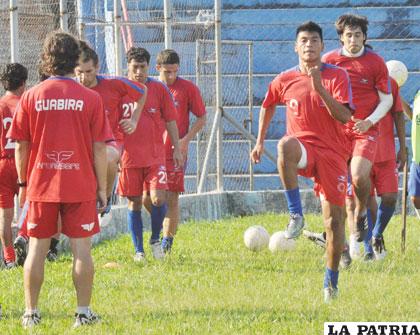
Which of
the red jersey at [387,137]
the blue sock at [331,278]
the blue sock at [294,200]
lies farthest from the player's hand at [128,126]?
the red jersey at [387,137]

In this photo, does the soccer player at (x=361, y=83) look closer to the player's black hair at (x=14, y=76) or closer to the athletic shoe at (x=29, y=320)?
Result: the player's black hair at (x=14, y=76)

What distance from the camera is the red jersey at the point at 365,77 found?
10570 mm

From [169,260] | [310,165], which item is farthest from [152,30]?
[310,165]

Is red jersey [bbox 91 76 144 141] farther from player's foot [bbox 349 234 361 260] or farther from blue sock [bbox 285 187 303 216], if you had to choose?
player's foot [bbox 349 234 361 260]

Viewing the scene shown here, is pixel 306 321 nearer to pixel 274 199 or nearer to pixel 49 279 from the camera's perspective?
pixel 49 279

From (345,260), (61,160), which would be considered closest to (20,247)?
(345,260)

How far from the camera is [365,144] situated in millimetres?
10797

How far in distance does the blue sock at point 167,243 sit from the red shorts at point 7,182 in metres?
1.66

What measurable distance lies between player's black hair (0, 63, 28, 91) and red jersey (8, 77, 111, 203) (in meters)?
3.55

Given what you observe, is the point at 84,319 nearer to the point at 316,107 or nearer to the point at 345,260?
→ the point at 316,107

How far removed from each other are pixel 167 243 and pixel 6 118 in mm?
2221

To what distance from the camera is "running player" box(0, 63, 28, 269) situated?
35.0 ft

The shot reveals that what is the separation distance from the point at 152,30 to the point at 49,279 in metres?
7.68

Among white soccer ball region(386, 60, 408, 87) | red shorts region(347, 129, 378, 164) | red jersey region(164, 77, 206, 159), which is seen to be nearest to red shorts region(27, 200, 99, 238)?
red shorts region(347, 129, 378, 164)
